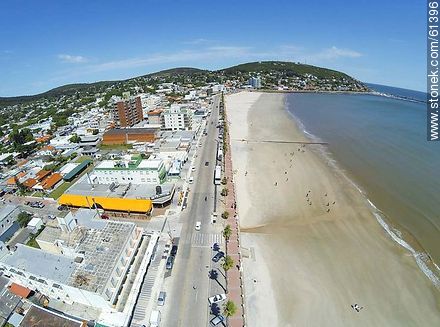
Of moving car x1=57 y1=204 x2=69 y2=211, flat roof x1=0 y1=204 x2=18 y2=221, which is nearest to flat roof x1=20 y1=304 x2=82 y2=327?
flat roof x1=0 y1=204 x2=18 y2=221

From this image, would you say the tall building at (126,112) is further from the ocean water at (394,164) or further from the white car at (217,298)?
the white car at (217,298)

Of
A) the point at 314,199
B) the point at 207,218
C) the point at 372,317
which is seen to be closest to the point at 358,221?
the point at 314,199

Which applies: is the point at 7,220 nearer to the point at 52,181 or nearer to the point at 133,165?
the point at 52,181

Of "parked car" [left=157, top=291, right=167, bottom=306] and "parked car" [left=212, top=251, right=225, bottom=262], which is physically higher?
"parked car" [left=212, top=251, right=225, bottom=262]

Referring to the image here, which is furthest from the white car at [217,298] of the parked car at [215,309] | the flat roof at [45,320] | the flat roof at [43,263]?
the flat roof at [43,263]

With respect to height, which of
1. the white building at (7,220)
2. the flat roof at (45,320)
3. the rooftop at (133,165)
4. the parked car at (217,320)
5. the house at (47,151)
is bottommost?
the parked car at (217,320)

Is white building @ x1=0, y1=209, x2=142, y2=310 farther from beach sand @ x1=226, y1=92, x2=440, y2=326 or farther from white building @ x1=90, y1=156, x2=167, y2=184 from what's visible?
white building @ x1=90, y1=156, x2=167, y2=184

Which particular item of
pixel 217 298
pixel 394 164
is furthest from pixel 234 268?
pixel 394 164
